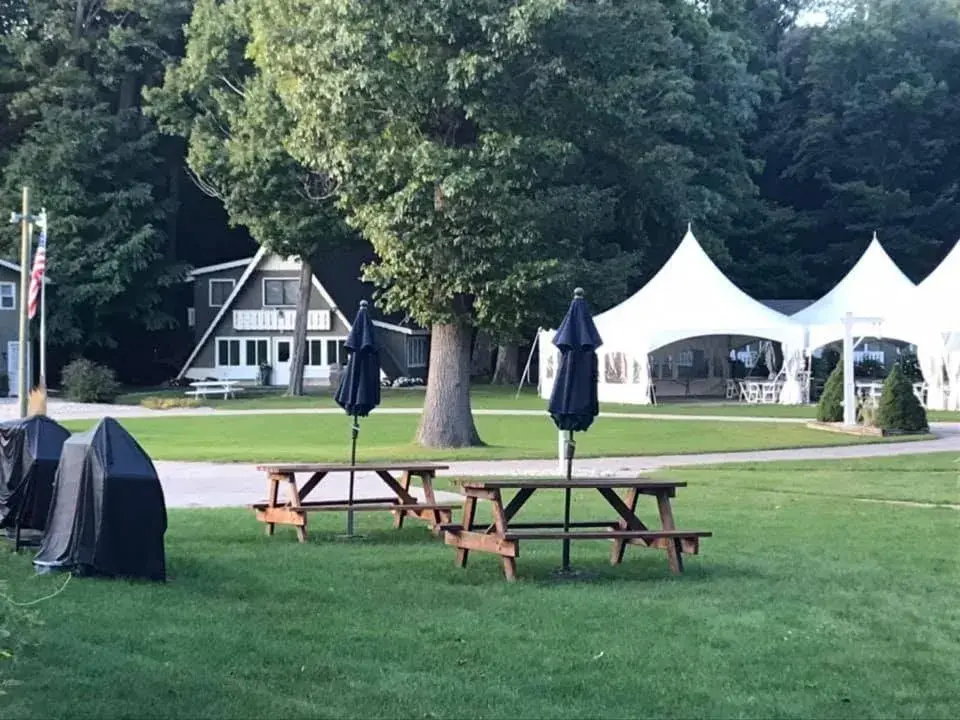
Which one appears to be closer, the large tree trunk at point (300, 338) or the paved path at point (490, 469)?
the paved path at point (490, 469)

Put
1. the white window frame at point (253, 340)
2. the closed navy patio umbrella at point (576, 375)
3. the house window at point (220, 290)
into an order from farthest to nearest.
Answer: the house window at point (220, 290) < the white window frame at point (253, 340) < the closed navy patio umbrella at point (576, 375)

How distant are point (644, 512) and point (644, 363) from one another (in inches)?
1156

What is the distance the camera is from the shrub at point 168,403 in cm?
4453

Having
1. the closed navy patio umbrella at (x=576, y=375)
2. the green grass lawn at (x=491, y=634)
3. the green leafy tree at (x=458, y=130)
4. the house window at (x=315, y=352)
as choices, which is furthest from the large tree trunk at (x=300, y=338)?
the closed navy patio umbrella at (x=576, y=375)

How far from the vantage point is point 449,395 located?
27250 millimetres

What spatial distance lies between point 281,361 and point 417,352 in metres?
6.21

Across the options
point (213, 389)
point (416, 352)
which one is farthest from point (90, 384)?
point (416, 352)

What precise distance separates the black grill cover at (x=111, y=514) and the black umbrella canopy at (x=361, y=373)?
15.4 feet

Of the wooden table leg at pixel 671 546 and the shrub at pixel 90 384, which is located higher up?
the shrub at pixel 90 384

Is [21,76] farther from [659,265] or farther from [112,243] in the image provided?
[659,265]

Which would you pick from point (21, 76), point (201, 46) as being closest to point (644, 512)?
point (201, 46)

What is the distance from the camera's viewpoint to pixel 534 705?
661cm

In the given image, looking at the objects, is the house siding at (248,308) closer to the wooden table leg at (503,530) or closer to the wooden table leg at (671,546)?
the wooden table leg at (671,546)

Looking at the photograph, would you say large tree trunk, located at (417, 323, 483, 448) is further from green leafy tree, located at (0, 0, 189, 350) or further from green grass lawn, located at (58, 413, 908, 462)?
green leafy tree, located at (0, 0, 189, 350)
